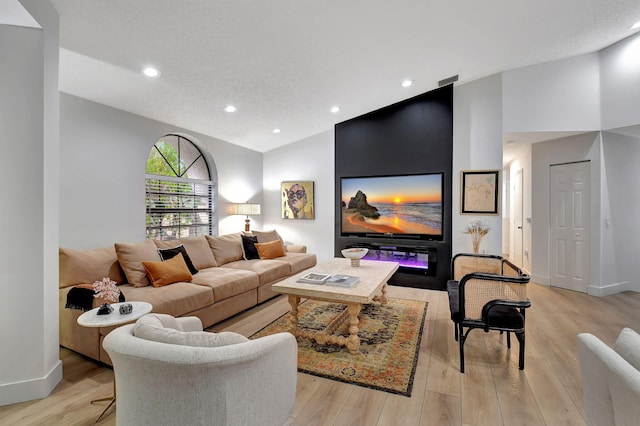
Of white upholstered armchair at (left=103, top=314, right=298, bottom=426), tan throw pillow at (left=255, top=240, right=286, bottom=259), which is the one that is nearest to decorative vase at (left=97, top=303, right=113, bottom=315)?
white upholstered armchair at (left=103, top=314, right=298, bottom=426)

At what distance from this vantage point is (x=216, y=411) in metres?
1.05

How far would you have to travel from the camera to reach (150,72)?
2.79 metres

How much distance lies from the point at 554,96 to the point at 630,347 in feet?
14.2

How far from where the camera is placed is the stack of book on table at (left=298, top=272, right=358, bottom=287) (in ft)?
8.52

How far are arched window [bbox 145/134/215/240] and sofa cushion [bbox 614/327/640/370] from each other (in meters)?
4.50

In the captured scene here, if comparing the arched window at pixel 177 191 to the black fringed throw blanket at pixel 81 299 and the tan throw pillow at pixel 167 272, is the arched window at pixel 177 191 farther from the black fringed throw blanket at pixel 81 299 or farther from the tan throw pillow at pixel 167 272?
the black fringed throw blanket at pixel 81 299

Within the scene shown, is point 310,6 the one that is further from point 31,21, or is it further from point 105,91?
point 105,91

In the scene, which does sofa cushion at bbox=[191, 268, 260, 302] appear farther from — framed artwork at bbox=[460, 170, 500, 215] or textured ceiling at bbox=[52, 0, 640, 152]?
framed artwork at bbox=[460, 170, 500, 215]

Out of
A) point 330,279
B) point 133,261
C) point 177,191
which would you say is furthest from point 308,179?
point 133,261

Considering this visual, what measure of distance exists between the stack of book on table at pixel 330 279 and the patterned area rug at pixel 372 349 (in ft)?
1.85

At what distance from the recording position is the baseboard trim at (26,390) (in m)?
1.84

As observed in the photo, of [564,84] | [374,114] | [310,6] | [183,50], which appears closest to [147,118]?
[183,50]

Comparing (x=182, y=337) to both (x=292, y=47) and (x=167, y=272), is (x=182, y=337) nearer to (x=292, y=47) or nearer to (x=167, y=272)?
(x=167, y=272)

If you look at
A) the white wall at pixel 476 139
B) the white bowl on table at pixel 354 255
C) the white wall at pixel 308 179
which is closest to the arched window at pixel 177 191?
the white wall at pixel 308 179
